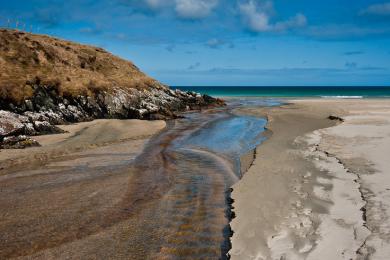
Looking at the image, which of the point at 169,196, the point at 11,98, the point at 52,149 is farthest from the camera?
the point at 11,98

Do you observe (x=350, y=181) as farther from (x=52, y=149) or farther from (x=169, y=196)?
(x=52, y=149)

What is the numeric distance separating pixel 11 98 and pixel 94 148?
12.4m

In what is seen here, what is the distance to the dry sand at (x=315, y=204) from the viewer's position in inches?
296

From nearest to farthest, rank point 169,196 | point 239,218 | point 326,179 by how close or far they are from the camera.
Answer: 1. point 239,218
2. point 169,196
3. point 326,179

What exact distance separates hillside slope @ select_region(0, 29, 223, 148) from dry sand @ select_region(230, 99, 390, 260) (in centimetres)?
1390

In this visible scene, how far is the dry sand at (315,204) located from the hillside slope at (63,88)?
45.6 ft

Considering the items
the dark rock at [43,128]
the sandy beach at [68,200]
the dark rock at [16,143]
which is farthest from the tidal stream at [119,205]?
the dark rock at [43,128]

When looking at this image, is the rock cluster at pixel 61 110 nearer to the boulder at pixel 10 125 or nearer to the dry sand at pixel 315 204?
the boulder at pixel 10 125

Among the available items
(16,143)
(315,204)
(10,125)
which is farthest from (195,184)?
(10,125)

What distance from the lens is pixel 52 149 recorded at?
1838 centimetres

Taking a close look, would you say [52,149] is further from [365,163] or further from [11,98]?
[365,163]

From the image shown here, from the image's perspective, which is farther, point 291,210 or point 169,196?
point 169,196

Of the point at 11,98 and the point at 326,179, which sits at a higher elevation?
the point at 11,98

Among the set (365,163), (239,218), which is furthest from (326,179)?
(239,218)
